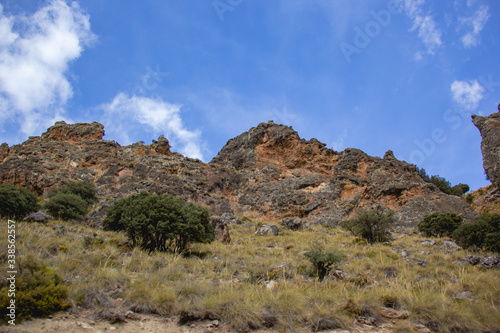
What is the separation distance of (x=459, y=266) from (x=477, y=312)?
5.73 meters

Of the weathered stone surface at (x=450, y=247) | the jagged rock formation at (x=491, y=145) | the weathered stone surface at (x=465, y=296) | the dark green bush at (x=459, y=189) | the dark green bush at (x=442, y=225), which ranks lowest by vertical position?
the weathered stone surface at (x=465, y=296)

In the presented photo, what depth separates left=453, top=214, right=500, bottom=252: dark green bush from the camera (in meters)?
13.9

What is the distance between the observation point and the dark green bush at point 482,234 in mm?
13859

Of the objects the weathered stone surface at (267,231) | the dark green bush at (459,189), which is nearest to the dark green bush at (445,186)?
the dark green bush at (459,189)

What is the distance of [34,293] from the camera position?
5.34 m

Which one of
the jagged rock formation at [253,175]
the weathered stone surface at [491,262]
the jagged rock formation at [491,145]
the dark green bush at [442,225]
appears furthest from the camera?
the jagged rock formation at [491,145]

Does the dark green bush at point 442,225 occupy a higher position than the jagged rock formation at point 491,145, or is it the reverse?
the jagged rock formation at point 491,145

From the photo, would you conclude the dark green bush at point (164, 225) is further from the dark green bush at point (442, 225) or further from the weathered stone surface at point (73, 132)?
the weathered stone surface at point (73, 132)

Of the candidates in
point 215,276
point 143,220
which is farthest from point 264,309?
point 143,220

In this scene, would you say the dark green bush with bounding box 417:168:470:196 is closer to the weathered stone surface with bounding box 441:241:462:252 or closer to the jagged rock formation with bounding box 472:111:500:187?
the jagged rock formation with bounding box 472:111:500:187

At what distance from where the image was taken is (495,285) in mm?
7965

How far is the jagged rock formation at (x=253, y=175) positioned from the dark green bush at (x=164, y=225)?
431 inches

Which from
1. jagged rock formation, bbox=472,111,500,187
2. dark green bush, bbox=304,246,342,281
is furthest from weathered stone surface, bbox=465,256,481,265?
jagged rock formation, bbox=472,111,500,187

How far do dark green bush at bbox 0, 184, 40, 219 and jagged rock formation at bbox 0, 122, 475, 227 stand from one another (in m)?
6.16
